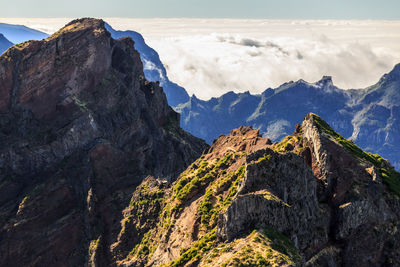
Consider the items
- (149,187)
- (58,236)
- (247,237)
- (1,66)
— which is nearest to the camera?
(247,237)

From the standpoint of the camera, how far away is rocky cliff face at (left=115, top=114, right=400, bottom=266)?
81.1m

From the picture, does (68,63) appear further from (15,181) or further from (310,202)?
(310,202)

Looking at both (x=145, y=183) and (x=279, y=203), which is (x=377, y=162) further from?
(x=145, y=183)

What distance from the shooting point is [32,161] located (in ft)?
499

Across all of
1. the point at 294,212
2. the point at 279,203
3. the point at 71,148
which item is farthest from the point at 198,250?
the point at 71,148

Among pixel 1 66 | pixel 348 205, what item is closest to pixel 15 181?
pixel 1 66

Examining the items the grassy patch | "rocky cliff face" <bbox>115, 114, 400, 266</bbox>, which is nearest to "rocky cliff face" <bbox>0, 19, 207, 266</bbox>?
"rocky cliff face" <bbox>115, 114, 400, 266</bbox>

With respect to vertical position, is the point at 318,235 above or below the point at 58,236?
above

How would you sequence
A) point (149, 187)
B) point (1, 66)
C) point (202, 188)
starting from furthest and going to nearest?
point (1, 66), point (149, 187), point (202, 188)

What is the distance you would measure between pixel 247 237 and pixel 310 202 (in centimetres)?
1757

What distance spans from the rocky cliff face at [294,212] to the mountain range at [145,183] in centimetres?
26

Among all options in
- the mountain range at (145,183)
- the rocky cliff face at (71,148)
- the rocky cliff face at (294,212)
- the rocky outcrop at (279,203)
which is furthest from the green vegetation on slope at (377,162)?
the rocky cliff face at (71,148)

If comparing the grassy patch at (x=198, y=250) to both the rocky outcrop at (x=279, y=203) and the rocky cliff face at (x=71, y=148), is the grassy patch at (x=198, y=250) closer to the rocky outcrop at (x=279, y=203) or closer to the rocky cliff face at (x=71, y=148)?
the rocky outcrop at (x=279, y=203)

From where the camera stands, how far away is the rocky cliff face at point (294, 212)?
3194 inches
